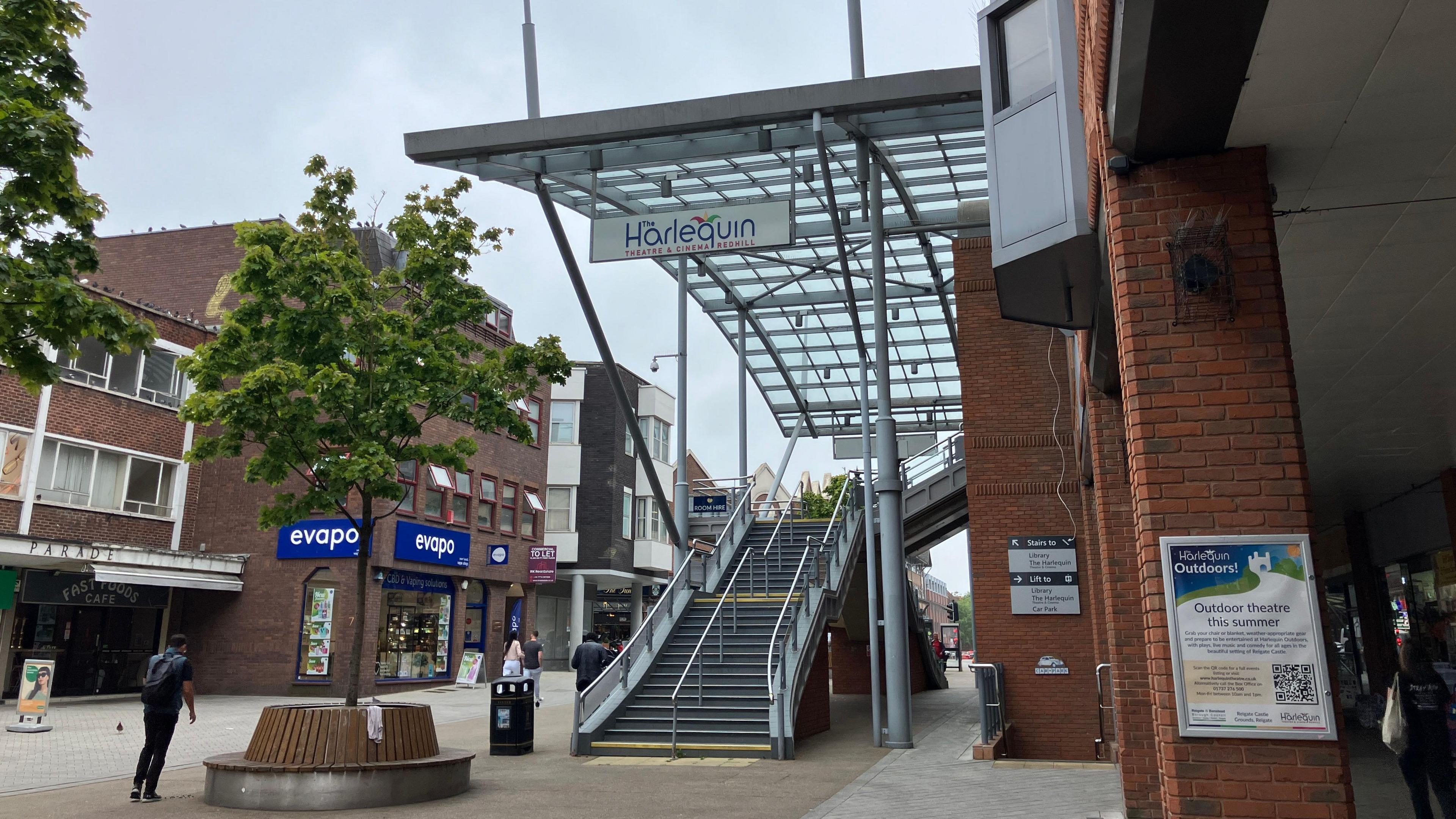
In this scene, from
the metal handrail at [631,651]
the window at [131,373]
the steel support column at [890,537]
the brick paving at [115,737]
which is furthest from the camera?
the window at [131,373]

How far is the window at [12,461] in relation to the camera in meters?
22.1

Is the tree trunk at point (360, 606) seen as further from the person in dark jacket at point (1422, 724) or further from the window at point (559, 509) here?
the window at point (559, 509)

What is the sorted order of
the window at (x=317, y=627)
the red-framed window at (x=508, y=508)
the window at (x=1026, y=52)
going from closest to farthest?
1. the window at (x=1026, y=52)
2. the window at (x=317, y=627)
3. the red-framed window at (x=508, y=508)

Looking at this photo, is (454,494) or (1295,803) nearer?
(1295,803)

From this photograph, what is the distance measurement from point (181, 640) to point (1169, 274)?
34.2 ft

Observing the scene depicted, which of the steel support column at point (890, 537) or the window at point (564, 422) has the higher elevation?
the window at point (564, 422)

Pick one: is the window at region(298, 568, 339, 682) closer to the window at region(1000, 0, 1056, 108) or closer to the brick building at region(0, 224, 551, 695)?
the brick building at region(0, 224, 551, 695)

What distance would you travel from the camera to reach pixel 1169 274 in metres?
4.99

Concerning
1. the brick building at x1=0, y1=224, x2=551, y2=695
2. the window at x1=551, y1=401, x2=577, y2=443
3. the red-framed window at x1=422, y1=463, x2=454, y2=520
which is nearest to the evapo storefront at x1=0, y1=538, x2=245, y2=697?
the brick building at x1=0, y1=224, x2=551, y2=695

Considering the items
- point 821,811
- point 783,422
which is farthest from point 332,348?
point 783,422

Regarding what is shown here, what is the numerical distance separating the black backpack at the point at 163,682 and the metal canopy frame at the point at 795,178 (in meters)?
9.21

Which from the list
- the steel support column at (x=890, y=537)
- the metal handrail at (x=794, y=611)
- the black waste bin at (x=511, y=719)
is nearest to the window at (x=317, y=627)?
the metal handrail at (x=794, y=611)

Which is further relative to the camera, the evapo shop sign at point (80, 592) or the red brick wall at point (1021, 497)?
the evapo shop sign at point (80, 592)

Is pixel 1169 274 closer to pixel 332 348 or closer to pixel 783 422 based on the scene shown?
pixel 332 348
